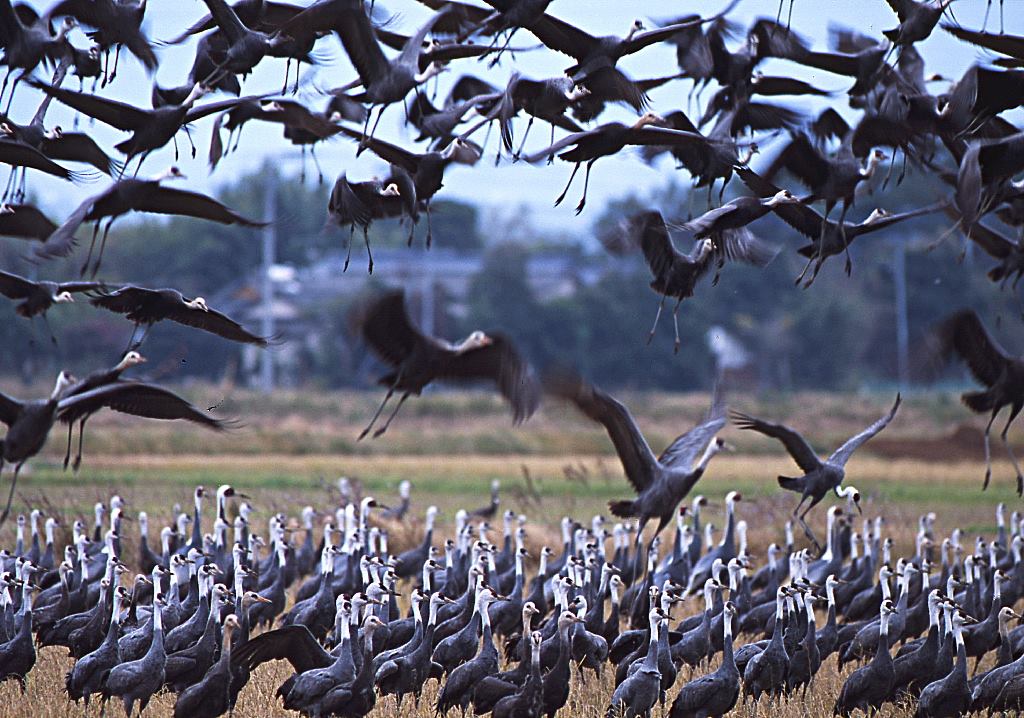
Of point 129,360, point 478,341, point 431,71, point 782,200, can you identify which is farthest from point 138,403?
point 782,200

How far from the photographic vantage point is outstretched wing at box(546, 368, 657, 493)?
10344mm

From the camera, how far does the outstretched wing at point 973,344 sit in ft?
38.5

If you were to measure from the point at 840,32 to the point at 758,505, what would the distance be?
22.4 ft

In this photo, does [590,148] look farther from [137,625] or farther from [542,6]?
[137,625]

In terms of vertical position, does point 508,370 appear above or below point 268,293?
below

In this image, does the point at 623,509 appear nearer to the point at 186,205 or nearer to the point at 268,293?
the point at 186,205

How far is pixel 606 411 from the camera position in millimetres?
10422

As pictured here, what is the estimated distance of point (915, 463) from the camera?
1194 inches

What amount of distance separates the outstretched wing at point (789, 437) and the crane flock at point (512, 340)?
0.03 m

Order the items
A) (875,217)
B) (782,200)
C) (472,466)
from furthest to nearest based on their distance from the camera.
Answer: (472,466) → (875,217) → (782,200)

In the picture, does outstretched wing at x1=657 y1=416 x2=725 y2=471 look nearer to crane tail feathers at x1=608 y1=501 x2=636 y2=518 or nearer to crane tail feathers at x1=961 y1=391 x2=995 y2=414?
crane tail feathers at x1=608 y1=501 x2=636 y2=518

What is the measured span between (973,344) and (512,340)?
3.65 m

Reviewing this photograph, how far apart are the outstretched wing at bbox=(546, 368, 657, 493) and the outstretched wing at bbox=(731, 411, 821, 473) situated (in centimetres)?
77

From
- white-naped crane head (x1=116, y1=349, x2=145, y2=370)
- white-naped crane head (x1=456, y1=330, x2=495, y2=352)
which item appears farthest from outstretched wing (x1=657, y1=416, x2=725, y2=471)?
white-naped crane head (x1=116, y1=349, x2=145, y2=370)
